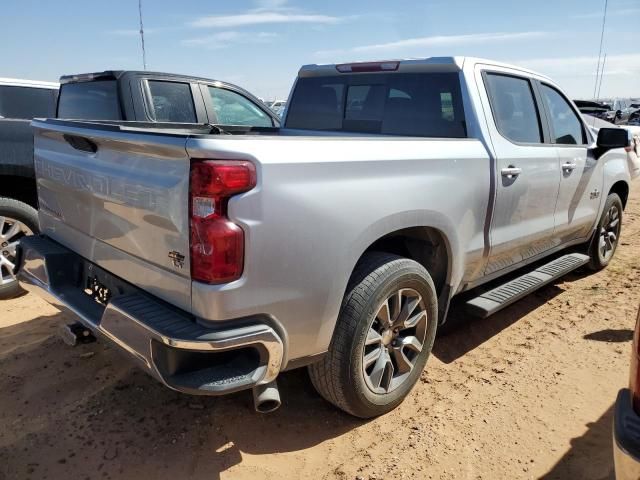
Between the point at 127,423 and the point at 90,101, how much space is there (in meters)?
3.57

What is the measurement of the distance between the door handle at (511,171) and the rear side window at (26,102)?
14.7ft

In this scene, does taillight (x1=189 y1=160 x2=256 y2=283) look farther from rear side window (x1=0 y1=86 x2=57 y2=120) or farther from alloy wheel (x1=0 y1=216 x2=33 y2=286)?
rear side window (x1=0 y1=86 x2=57 y2=120)

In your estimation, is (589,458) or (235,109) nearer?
(589,458)

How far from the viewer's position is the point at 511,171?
136 inches

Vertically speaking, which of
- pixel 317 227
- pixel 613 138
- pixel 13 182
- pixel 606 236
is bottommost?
pixel 606 236

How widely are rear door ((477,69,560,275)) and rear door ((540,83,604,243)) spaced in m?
0.16

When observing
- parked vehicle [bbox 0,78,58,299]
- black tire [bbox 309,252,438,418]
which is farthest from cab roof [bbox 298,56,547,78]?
parked vehicle [bbox 0,78,58,299]

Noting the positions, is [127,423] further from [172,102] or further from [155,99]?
[172,102]

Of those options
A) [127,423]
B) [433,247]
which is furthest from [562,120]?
[127,423]

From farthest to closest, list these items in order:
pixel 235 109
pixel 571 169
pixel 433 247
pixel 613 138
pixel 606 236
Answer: pixel 235 109
pixel 606 236
pixel 613 138
pixel 571 169
pixel 433 247

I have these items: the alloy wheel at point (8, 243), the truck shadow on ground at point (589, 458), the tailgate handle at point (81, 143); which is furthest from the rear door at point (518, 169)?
the alloy wheel at point (8, 243)

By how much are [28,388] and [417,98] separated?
10.1 ft

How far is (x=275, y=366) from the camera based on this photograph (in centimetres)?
225

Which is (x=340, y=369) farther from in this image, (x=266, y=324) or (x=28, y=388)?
(x=28, y=388)
